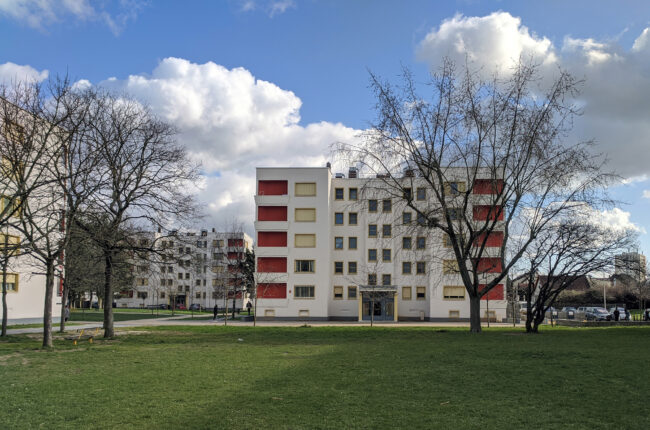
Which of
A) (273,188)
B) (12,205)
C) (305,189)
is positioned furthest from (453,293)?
(12,205)

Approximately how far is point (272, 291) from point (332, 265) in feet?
25.6

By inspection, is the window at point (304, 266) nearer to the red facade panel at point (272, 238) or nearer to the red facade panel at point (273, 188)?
the red facade panel at point (272, 238)

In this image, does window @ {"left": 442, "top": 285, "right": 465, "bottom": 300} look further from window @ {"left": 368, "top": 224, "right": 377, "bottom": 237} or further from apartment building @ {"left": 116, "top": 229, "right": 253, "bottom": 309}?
apartment building @ {"left": 116, "top": 229, "right": 253, "bottom": 309}

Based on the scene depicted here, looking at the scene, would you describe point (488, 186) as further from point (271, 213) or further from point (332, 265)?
point (332, 265)

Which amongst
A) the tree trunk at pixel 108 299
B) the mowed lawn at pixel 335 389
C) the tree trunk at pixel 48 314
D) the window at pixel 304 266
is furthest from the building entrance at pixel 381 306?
the mowed lawn at pixel 335 389

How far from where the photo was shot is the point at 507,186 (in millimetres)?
28359

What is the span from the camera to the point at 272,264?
64.5 m

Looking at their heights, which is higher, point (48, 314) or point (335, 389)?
point (48, 314)

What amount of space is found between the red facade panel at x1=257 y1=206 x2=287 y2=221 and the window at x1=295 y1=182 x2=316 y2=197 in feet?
7.87

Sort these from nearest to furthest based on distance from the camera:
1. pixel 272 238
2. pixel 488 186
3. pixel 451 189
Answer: pixel 451 189 < pixel 488 186 < pixel 272 238

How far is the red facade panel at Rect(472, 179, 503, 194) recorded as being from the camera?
27794 millimetres

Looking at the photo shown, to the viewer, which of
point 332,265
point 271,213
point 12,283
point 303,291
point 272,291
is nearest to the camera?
point 12,283

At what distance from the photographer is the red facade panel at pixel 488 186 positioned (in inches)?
1094

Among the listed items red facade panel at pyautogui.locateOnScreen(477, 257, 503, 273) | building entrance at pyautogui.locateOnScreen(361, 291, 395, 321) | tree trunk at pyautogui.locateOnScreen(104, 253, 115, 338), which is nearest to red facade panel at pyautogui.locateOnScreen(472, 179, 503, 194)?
red facade panel at pyautogui.locateOnScreen(477, 257, 503, 273)
